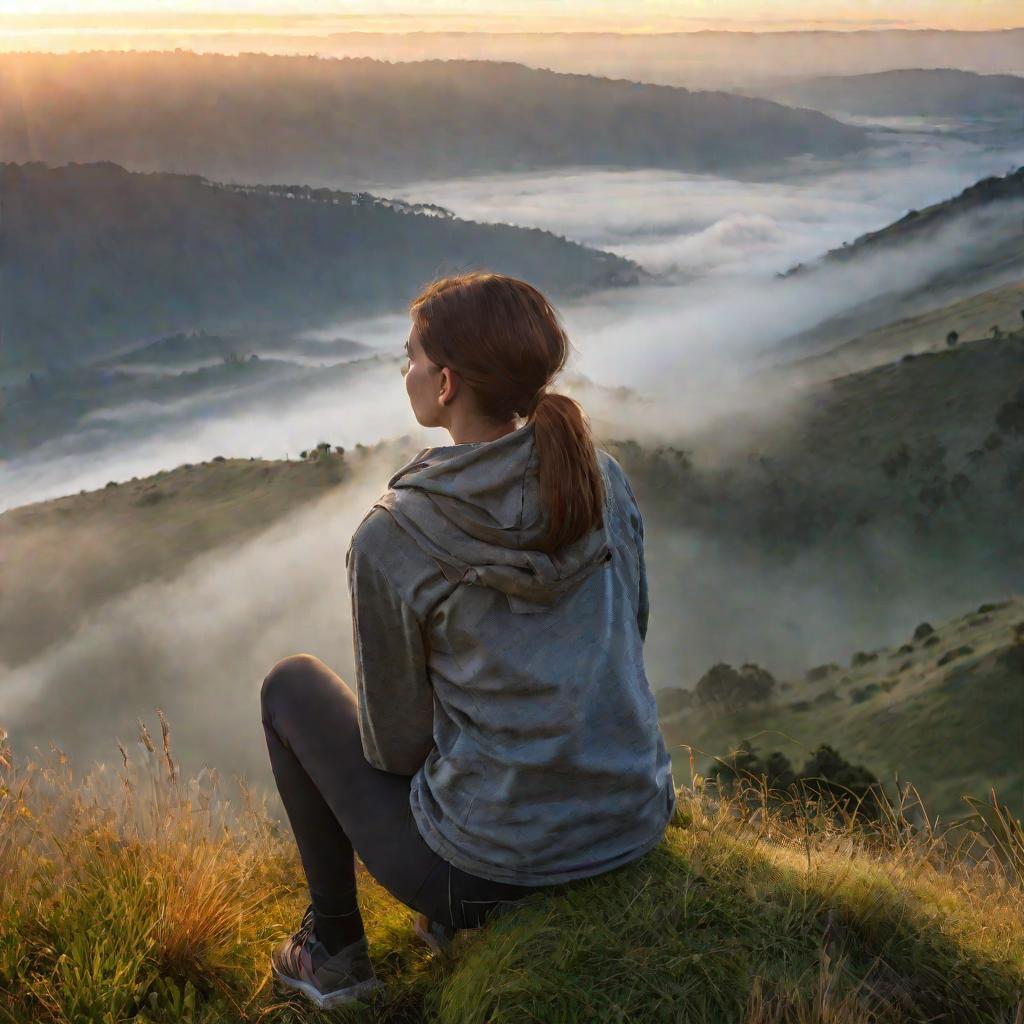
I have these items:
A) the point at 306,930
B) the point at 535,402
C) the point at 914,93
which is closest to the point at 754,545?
the point at 914,93

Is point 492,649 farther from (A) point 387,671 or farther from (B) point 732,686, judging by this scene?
(B) point 732,686

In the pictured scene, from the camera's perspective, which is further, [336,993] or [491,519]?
[336,993]

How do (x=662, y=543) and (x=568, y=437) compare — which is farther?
(x=662, y=543)

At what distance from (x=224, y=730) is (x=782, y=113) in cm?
4498

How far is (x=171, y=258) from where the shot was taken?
79.9 meters

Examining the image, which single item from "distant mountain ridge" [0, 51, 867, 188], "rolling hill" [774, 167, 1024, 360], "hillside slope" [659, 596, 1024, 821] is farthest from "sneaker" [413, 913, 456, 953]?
"distant mountain ridge" [0, 51, 867, 188]

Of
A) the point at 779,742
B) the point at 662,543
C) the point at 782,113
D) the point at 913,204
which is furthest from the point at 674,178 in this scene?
the point at 779,742

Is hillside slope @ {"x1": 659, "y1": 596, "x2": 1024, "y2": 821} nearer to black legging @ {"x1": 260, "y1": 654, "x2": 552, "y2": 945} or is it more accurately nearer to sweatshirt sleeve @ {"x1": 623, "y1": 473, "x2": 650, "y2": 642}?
sweatshirt sleeve @ {"x1": 623, "y1": 473, "x2": 650, "y2": 642}

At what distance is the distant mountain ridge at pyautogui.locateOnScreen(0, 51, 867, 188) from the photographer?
5838cm

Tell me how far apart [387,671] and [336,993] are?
78 centimetres

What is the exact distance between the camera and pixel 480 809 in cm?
179

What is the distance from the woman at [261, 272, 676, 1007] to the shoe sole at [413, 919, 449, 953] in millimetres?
282

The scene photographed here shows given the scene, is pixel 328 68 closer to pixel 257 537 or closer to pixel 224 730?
pixel 257 537

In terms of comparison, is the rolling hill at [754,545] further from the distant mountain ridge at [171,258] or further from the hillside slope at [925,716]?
the distant mountain ridge at [171,258]
